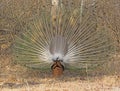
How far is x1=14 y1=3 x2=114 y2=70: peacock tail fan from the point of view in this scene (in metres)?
11.2

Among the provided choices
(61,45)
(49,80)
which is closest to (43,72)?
(49,80)

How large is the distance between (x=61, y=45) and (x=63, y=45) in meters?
0.05

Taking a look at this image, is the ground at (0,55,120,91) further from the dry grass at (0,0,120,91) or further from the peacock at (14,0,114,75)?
the peacock at (14,0,114,75)

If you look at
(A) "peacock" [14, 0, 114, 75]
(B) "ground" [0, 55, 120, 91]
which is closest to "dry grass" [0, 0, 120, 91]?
(B) "ground" [0, 55, 120, 91]

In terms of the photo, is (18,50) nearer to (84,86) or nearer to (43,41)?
(43,41)

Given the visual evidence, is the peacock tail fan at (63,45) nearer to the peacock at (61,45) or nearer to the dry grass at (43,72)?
the peacock at (61,45)

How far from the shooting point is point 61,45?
36.7 feet

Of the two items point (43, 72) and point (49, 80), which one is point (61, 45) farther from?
point (43, 72)

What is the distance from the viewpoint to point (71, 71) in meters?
11.8

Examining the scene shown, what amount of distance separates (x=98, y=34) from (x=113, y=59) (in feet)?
4.32

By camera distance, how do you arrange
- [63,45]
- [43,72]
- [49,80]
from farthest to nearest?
[43,72] < [63,45] < [49,80]

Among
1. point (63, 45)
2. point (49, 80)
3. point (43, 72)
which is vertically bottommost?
point (49, 80)

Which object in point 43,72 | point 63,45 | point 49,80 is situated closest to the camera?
point 49,80

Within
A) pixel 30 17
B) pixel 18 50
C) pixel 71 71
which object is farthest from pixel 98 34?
pixel 30 17
